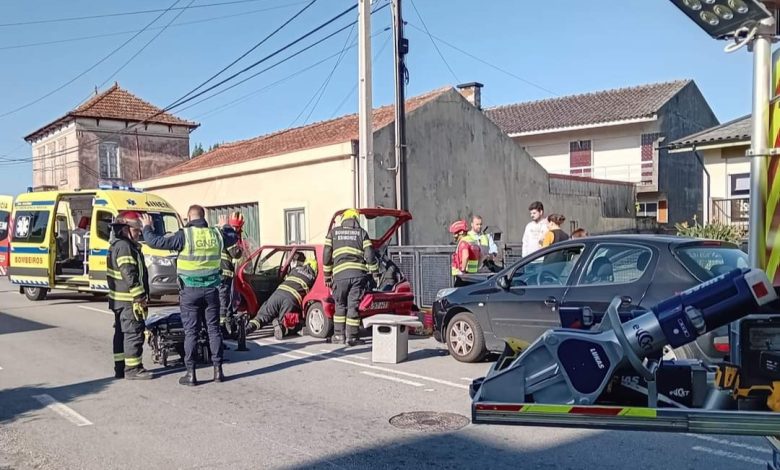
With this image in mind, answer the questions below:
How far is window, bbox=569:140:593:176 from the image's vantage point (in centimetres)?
3103

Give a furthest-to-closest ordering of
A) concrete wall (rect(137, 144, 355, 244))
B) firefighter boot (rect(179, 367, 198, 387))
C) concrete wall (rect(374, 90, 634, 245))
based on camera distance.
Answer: concrete wall (rect(374, 90, 634, 245)) → concrete wall (rect(137, 144, 355, 244)) → firefighter boot (rect(179, 367, 198, 387))

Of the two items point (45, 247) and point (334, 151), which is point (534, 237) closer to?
point (334, 151)

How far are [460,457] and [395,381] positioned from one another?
8.47 ft

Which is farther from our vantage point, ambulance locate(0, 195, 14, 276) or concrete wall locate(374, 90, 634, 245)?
ambulance locate(0, 195, 14, 276)

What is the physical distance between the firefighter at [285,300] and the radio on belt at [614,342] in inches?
298

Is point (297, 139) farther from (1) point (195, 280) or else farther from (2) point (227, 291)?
(1) point (195, 280)

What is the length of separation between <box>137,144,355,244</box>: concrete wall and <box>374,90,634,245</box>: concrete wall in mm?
1013

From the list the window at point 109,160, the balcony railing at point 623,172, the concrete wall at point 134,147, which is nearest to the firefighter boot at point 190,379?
the balcony railing at point 623,172

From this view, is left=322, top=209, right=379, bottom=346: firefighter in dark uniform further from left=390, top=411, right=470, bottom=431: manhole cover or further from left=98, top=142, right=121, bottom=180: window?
left=98, top=142, right=121, bottom=180: window

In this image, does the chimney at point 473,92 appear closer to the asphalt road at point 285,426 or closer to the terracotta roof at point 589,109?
the terracotta roof at point 589,109

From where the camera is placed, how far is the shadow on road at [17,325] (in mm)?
11828

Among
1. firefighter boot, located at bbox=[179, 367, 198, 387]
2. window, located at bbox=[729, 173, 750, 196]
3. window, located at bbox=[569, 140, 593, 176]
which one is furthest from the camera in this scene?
window, located at bbox=[569, 140, 593, 176]

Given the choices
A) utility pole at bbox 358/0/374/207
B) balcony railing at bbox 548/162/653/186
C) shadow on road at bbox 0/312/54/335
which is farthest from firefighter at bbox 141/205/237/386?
balcony railing at bbox 548/162/653/186

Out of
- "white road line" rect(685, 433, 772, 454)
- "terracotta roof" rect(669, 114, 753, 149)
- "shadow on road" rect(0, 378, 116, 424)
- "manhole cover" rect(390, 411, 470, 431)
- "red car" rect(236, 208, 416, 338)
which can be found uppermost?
"terracotta roof" rect(669, 114, 753, 149)
